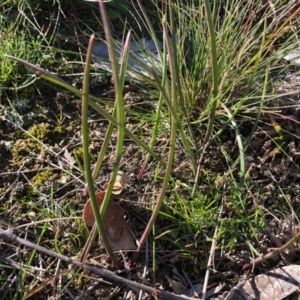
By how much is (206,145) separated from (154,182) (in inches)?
6.4

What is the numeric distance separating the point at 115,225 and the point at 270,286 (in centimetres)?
38

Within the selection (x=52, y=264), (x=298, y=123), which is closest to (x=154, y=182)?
(x=52, y=264)

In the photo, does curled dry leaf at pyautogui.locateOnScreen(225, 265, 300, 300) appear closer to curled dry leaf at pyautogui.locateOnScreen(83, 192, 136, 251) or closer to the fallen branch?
the fallen branch

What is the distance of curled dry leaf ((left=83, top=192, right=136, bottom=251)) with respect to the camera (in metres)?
1.25

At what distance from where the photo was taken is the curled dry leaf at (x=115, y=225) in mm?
1254

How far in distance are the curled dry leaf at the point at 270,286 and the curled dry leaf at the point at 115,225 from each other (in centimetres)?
26

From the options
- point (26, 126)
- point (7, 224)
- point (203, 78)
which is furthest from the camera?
point (26, 126)

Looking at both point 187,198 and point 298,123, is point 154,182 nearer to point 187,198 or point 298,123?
point 187,198

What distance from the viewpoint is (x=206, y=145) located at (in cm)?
135

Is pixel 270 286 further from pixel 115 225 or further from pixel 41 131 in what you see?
pixel 41 131

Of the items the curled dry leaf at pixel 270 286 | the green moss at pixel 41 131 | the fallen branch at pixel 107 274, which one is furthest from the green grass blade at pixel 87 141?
the green moss at pixel 41 131

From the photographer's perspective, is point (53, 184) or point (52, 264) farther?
point (53, 184)

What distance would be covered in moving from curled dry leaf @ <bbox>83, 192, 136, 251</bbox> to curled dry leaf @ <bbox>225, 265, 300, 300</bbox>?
26 centimetres

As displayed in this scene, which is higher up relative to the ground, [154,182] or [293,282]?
[154,182]
